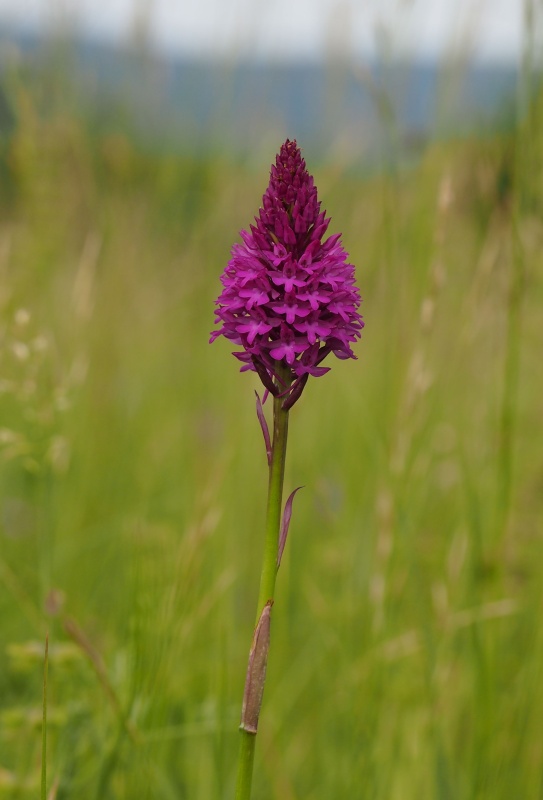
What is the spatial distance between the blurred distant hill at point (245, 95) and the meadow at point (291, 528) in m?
0.17

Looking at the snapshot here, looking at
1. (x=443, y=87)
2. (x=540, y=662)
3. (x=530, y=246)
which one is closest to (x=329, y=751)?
(x=540, y=662)

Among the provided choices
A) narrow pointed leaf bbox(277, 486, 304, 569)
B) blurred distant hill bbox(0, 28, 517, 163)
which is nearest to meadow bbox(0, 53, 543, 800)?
blurred distant hill bbox(0, 28, 517, 163)

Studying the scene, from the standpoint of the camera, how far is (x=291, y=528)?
3535 mm

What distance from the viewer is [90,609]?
3.32 m

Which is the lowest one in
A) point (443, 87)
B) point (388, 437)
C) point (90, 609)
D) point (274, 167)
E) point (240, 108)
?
point (90, 609)

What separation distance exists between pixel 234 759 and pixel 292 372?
1667 mm

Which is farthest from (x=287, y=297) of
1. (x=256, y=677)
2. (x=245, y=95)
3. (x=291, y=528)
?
(x=245, y=95)

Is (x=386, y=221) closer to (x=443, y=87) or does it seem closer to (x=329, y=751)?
(x=443, y=87)

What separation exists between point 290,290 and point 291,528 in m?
Answer: 2.37

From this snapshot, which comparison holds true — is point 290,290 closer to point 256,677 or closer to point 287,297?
point 287,297

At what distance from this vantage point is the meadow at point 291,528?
7.04 ft

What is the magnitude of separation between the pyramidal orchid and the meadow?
502 millimetres

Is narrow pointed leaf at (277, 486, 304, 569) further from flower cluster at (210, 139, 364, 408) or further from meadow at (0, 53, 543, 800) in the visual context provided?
meadow at (0, 53, 543, 800)

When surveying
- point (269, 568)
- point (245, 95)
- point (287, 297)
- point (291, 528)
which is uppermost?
point (245, 95)
